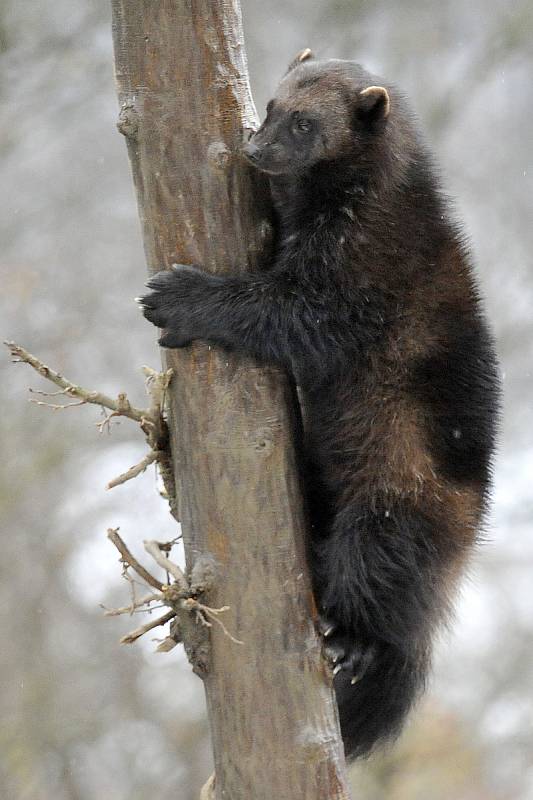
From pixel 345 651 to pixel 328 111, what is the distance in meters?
1.70

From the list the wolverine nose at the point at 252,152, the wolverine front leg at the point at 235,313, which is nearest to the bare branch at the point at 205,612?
the wolverine front leg at the point at 235,313

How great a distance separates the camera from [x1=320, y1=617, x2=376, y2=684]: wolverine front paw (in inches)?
131

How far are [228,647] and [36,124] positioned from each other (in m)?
7.52

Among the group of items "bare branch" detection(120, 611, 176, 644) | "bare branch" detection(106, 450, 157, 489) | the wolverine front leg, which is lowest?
"bare branch" detection(120, 611, 176, 644)

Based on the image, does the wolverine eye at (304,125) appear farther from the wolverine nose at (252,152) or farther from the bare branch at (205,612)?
the bare branch at (205,612)

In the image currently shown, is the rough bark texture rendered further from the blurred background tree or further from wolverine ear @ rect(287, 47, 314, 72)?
the blurred background tree

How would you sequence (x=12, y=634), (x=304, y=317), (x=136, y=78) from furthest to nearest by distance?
(x=12, y=634)
(x=304, y=317)
(x=136, y=78)

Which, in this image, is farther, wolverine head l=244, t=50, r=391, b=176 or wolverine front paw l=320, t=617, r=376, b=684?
wolverine head l=244, t=50, r=391, b=176

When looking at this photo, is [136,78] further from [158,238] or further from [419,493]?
[419,493]

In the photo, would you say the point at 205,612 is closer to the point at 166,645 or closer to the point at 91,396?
the point at 166,645

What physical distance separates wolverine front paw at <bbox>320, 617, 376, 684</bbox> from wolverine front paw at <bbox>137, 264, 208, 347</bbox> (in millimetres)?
913

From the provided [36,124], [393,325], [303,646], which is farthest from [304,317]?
[36,124]

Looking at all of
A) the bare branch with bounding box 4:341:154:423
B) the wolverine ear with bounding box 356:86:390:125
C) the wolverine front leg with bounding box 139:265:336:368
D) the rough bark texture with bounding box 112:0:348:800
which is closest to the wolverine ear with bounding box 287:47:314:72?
the wolverine ear with bounding box 356:86:390:125

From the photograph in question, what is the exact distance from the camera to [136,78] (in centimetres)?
316
